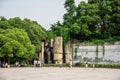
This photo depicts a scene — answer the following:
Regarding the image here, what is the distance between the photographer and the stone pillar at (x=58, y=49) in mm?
47188

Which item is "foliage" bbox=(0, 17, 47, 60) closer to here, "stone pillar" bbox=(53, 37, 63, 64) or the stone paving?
"stone pillar" bbox=(53, 37, 63, 64)

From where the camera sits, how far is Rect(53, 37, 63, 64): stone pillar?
155ft

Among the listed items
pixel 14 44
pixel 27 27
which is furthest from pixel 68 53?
pixel 14 44

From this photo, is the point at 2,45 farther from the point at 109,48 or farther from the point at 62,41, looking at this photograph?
the point at 109,48

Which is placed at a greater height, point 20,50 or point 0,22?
point 0,22

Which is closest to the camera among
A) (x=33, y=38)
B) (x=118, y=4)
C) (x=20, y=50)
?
(x=20, y=50)

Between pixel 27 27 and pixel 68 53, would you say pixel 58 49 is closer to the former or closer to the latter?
pixel 68 53

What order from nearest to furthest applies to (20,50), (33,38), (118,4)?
(20,50) < (118,4) < (33,38)

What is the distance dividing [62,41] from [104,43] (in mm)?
6647

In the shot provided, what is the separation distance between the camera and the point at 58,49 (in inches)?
1865

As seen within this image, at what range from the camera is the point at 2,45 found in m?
44.3

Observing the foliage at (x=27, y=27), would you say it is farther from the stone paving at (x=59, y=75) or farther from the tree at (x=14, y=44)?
the stone paving at (x=59, y=75)

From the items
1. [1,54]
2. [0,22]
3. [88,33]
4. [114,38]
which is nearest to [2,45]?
[1,54]

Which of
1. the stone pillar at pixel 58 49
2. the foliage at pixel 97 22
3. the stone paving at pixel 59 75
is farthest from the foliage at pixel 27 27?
the stone paving at pixel 59 75
